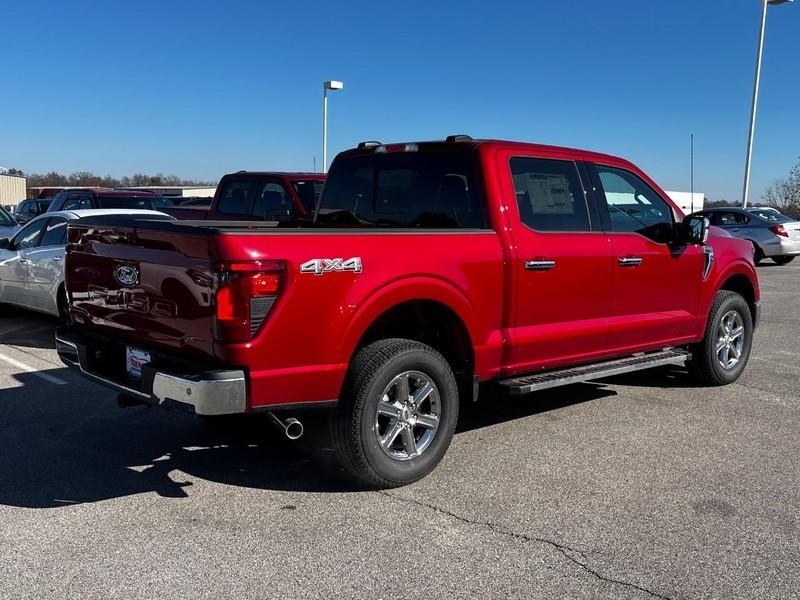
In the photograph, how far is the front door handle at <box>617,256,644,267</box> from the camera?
18.6 ft

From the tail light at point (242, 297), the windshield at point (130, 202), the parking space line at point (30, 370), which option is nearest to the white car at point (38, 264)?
the parking space line at point (30, 370)

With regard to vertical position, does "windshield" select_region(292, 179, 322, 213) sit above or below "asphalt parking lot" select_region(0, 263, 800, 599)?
above

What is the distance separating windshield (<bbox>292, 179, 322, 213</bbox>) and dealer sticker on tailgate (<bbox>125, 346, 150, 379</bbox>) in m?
6.74

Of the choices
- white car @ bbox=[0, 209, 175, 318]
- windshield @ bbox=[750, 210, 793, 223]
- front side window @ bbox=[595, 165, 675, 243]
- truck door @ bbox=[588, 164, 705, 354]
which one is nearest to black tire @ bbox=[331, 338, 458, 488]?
truck door @ bbox=[588, 164, 705, 354]

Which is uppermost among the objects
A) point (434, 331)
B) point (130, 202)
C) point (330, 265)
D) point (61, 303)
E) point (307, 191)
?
point (307, 191)

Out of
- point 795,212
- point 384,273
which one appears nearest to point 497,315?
point 384,273

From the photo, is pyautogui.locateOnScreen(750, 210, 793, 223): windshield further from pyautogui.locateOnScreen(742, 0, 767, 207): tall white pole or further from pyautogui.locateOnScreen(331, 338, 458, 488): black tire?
pyautogui.locateOnScreen(331, 338, 458, 488): black tire

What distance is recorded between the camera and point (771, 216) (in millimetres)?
21188

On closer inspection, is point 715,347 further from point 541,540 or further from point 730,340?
point 541,540

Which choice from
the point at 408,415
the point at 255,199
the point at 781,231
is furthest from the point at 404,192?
the point at 781,231

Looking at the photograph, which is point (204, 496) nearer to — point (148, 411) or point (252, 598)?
point (252, 598)

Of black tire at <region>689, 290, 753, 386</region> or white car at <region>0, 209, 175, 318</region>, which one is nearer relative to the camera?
black tire at <region>689, 290, 753, 386</region>

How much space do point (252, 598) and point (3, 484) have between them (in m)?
2.05

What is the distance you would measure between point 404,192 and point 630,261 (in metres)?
1.72
